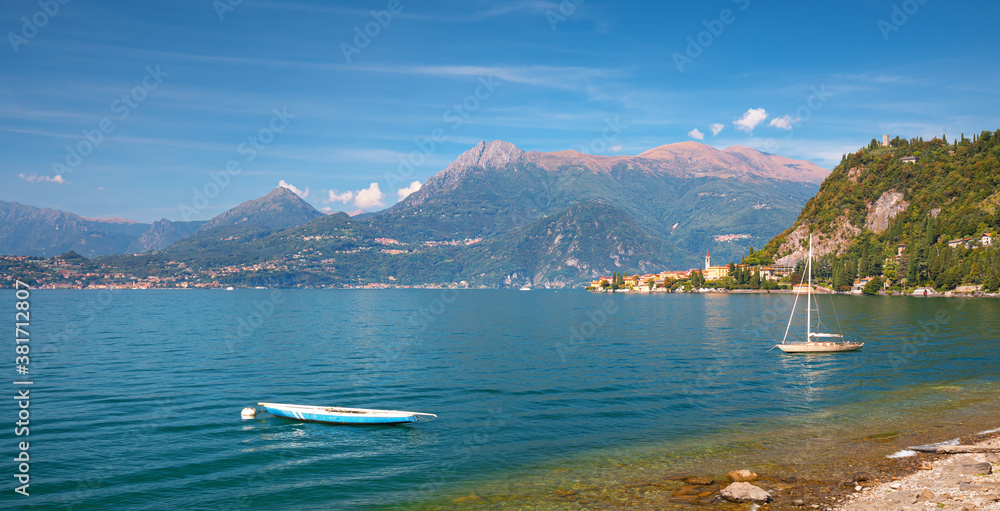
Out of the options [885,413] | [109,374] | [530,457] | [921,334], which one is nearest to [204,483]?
[530,457]

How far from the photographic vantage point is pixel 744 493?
61.7 ft

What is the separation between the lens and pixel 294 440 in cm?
2770

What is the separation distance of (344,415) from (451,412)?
6.65 meters

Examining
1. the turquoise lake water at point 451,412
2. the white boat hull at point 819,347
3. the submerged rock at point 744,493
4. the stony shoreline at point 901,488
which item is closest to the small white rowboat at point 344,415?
the turquoise lake water at point 451,412

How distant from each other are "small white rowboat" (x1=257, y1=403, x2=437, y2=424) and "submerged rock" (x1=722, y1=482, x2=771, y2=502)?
17077 millimetres

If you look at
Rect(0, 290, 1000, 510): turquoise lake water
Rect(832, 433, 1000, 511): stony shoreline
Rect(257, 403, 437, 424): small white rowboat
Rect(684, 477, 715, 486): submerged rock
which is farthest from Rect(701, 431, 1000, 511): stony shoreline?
Rect(257, 403, 437, 424): small white rowboat

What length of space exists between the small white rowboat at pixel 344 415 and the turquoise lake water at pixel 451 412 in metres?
0.59

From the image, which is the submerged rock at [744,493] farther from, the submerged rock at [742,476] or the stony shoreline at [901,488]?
the submerged rock at [742,476]

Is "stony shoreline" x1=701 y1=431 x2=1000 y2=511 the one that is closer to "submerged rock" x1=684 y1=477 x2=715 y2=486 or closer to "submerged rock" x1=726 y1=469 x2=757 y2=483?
"submerged rock" x1=726 y1=469 x2=757 y2=483

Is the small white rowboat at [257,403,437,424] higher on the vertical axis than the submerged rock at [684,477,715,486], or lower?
higher

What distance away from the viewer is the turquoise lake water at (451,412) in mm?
22047

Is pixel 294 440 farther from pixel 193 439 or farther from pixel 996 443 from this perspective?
pixel 996 443

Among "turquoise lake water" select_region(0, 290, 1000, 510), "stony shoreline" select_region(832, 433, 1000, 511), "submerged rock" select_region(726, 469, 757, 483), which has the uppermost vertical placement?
"stony shoreline" select_region(832, 433, 1000, 511)

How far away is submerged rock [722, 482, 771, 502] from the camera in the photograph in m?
18.5
